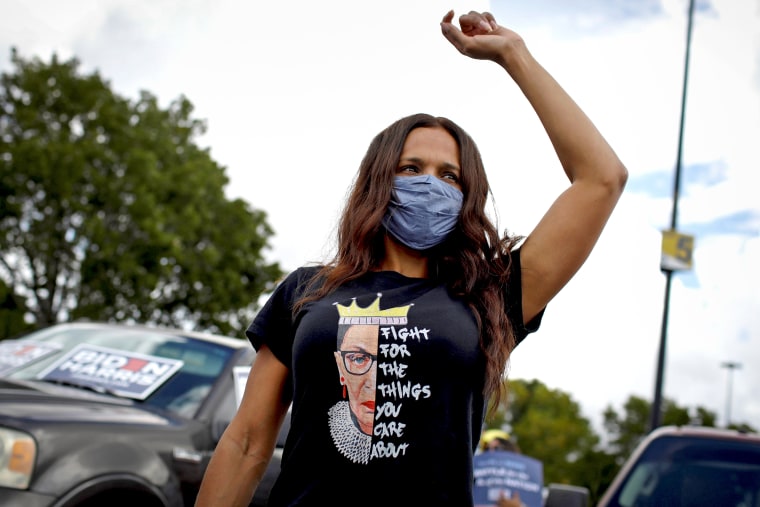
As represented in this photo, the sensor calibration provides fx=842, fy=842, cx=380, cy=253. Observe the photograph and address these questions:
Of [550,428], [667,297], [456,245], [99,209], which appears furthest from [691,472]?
[550,428]

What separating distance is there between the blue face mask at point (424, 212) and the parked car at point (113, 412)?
198 cm

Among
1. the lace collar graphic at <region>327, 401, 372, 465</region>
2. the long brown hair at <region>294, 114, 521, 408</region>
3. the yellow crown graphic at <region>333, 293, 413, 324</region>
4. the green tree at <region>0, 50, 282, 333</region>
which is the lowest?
the lace collar graphic at <region>327, 401, 372, 465</region>

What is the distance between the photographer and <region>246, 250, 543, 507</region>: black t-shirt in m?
1.88

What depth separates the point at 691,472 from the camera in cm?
400

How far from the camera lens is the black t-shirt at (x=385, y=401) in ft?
6.16

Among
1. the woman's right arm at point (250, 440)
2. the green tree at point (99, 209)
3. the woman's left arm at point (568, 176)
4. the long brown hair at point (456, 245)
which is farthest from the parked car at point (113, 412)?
the green tree at point (99, 209)

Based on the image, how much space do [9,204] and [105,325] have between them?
19.0m

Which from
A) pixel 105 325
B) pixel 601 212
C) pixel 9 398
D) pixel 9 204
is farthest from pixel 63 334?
pixel 9 204

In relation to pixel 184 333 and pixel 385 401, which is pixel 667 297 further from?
pixel 385 401

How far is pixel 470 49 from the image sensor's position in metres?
2.20

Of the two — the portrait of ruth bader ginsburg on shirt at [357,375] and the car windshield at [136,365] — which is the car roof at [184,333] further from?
the portrait of ruth bader ginsburg on shirt at [357,375]

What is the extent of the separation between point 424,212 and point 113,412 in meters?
2.45

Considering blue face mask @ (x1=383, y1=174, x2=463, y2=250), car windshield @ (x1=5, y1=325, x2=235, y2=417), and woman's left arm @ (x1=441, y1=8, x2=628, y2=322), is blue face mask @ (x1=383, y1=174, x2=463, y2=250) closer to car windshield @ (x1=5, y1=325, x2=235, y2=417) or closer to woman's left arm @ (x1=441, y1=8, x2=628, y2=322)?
woman's left arm @ (x1=441, y1=8, x2=628, y2=322)

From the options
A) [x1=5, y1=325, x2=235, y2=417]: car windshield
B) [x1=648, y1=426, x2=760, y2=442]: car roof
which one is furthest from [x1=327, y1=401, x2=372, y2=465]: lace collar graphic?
[x1=648, y1=426, x2=760, y2=442]: car roof
